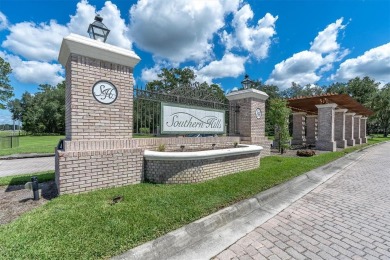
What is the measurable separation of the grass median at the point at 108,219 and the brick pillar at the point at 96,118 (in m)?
0.37

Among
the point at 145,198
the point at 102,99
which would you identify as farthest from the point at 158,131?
the point at 145,198

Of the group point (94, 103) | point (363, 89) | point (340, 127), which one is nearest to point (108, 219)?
point (94, 103)

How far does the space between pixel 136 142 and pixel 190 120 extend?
2.20m

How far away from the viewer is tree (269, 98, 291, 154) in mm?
12511

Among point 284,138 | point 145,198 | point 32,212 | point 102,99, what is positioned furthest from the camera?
point 284,138

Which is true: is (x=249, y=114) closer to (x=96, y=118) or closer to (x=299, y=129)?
(x=96, y=118)

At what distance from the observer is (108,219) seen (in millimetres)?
3111

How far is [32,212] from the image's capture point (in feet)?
11.1

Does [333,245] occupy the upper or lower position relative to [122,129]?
lower

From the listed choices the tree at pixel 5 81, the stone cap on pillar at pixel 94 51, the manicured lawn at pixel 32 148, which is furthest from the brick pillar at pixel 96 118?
the tree at pixel 5 81

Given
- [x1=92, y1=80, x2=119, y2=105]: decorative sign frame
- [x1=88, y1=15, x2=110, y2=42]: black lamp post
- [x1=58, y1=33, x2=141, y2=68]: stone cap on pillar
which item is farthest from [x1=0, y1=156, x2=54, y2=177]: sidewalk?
[x1=88, y1=15, x2=110, y2=42]: black lamp post

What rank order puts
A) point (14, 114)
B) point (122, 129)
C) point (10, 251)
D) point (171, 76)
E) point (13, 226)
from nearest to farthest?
point (10, 251) < point (13, 226) < point (122, 129) < point (171, 76) < point (14, 114)

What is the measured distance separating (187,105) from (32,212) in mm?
4722

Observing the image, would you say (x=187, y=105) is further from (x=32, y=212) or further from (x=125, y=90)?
(x=32, y=212)
